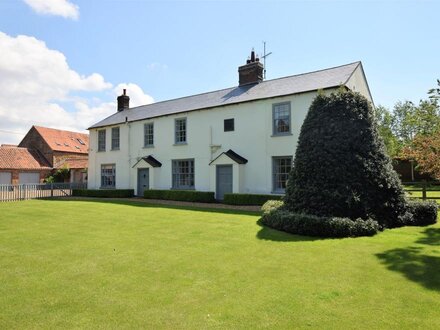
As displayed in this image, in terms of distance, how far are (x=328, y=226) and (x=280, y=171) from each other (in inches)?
386

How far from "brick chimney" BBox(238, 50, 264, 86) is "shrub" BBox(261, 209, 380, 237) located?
15610 mm

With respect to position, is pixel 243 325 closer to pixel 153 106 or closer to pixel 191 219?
pixel 191 219

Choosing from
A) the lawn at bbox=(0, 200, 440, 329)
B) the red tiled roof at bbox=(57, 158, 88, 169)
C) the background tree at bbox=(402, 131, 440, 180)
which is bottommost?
A: the lawn at bbox=(0, 200, 440, 329)

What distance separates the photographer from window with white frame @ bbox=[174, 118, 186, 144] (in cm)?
2403

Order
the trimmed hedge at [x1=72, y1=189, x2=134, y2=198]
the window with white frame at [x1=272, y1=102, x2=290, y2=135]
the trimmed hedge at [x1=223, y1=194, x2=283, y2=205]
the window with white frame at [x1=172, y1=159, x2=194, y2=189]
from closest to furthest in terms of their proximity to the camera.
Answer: the trimmed hedge at [x1=223, y1=194, x2=283, y2=205], the window with white frame at [x1=272, y1=102, x2=290, y2=135], the window with white frame at [x1=172, y1=159, x2=194, y2=189], the trimmed hedge at [x1=72, y1=189, x2=134, y2=198]

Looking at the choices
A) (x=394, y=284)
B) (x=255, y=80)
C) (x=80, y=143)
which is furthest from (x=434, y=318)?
(x=80, y=143)

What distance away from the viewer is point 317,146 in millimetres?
11219

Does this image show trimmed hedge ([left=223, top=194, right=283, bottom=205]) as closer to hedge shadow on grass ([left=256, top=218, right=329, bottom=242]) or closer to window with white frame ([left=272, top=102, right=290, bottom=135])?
window with white frame ([left=272, top=102, right=290, bottom=135])

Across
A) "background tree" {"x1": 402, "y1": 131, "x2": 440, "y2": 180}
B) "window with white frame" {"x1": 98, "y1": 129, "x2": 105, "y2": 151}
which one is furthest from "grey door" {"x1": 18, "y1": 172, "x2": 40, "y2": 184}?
"background tree" {"x1": 402, "y1": 131, "x2": 440, "y2": 180}

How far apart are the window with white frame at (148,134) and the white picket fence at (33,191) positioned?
30.8ft

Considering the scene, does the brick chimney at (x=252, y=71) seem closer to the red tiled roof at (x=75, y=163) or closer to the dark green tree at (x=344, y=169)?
the dark green tree at (x=344, y=169)

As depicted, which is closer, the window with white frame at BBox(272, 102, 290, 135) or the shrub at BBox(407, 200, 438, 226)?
the shrub at BBox(407, 200, 438, 226)

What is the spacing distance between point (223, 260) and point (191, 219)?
6.27m

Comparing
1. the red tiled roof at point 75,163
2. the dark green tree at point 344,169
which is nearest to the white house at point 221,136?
the dark green tree at point 344,169
